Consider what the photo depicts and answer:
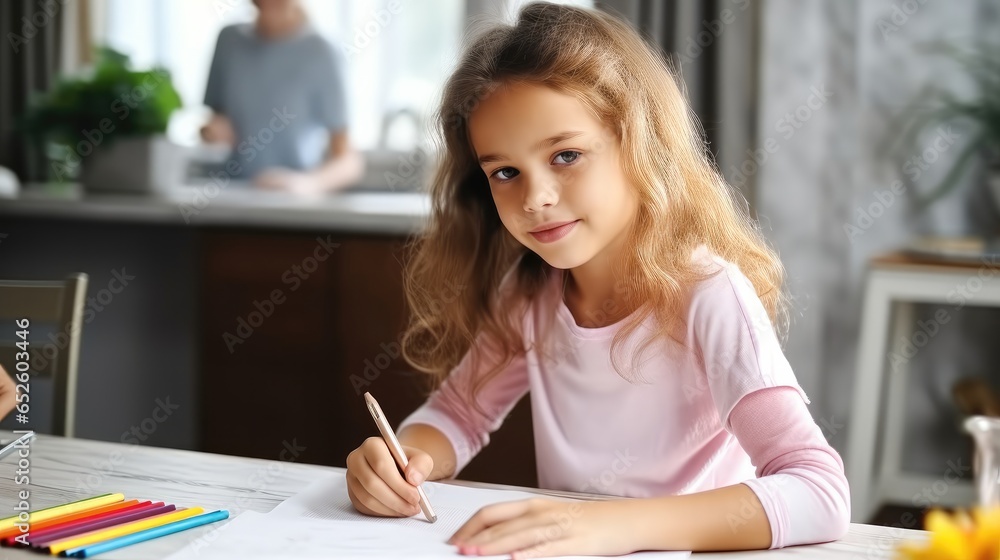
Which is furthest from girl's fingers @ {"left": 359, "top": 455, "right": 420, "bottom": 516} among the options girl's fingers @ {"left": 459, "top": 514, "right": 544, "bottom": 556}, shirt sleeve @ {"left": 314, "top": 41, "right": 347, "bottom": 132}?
shirt sleeve @ {"left": 314, "top": 41, "right": 347, "bottom": 132}

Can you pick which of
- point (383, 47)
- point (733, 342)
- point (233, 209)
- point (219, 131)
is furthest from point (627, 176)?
point (383, 47)

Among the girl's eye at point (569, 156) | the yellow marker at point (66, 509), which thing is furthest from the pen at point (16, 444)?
the girl's eye at point (569, 156)

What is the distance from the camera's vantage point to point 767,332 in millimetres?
989

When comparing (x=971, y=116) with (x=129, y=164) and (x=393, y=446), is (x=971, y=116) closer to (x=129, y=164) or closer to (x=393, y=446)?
(x=393, y=446)

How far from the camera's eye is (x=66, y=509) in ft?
2.82

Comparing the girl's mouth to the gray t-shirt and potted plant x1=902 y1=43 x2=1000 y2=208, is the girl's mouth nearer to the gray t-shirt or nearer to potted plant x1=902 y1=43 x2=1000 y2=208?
potted plant x1=902 y1=43 x2=1000 y2=208

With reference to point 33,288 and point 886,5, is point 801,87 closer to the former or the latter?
point 886,5

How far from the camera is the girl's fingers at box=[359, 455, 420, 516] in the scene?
876 mm

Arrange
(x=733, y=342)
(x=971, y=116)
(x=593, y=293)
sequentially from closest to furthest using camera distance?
1. (x=733, y=342)
2. (x=593, y=293)
3. (x=971, y=116)

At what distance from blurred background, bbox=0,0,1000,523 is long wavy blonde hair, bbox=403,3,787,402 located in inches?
34.5

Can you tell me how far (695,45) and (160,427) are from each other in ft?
5.69

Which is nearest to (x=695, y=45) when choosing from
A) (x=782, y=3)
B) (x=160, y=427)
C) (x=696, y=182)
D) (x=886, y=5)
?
(x=782, y=3)

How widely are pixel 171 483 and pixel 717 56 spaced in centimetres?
181

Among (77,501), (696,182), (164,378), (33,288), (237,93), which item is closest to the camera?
(77,501)
